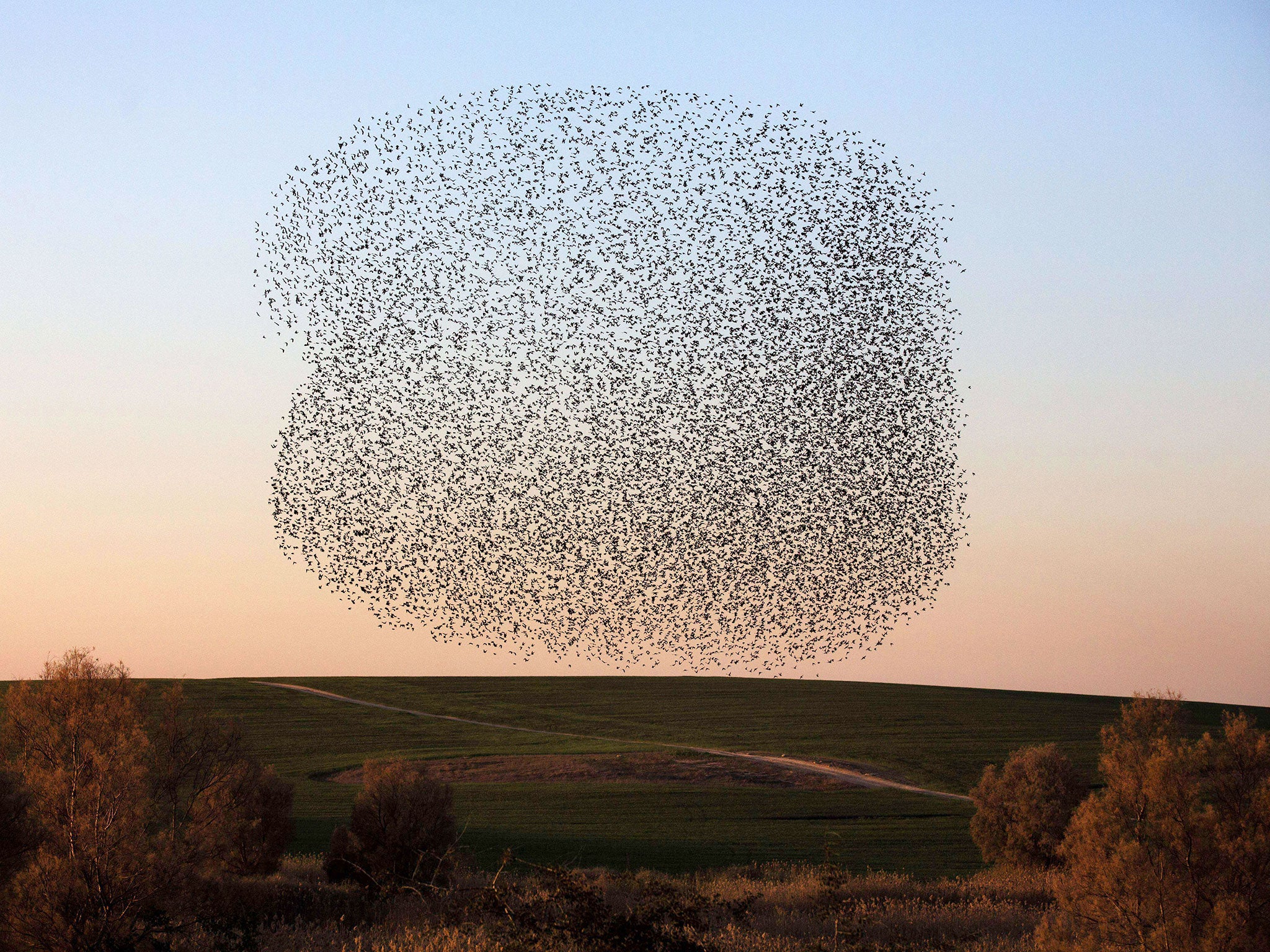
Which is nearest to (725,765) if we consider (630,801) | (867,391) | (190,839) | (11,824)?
(630,801)

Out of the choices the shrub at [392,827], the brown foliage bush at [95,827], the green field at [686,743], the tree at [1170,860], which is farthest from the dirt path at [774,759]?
the brown foliage bush at [95,827]

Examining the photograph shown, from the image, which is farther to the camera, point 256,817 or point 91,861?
point 256,817

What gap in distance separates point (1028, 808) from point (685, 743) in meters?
30.6

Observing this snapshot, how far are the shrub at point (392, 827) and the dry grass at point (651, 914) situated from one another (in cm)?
88

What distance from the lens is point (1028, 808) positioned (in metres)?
32.4

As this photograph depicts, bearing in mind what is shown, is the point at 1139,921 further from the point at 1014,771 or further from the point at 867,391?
the point at 1014,771

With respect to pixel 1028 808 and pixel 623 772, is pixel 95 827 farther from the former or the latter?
pixel 623 772

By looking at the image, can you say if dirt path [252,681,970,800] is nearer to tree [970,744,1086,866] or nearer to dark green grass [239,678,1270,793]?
dark green grass [239,678,1270,793]

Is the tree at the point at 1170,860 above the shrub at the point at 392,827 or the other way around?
above

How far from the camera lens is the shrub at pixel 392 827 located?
2641cm

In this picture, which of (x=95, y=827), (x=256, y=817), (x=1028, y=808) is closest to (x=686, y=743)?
(x=1028, y=808)

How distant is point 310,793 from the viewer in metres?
44.8

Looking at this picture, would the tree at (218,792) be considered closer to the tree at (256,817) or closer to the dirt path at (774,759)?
the tree at (256,817)

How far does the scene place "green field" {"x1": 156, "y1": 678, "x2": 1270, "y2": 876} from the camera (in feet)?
116
